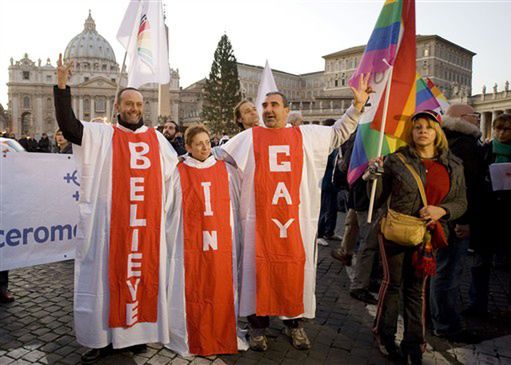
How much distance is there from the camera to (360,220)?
527cm

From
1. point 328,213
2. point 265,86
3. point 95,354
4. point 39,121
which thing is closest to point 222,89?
point 265,86

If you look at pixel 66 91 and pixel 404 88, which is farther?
pixel 404 88

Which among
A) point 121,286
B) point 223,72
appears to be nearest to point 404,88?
point 121,286

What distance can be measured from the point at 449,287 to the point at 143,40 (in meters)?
5.36

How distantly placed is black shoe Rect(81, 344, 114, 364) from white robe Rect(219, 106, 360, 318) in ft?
3.92

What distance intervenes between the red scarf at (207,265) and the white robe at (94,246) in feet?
1.88

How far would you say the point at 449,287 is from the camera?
3.92 metres

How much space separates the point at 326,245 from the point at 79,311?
4917mm

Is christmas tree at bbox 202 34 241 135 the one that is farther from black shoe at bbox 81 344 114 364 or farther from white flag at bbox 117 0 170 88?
black shoe at bbox 81 344 114 364

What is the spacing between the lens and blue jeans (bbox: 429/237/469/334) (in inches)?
153

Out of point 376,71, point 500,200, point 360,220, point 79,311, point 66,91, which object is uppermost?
point 376,71

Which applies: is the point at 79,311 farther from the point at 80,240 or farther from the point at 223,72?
the point at 223,72

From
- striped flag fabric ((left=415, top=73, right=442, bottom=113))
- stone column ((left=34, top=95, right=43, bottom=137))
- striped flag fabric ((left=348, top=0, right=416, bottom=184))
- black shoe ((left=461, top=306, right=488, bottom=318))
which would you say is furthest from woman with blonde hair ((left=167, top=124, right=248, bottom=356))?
stone column ((left=34, top=95, right=43, bottom=137))

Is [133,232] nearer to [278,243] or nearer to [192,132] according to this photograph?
[192,132]
